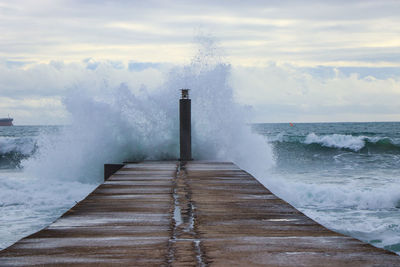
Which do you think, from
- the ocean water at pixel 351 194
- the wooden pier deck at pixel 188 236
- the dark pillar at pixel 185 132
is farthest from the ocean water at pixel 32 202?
the ocean water at pixel 351 194

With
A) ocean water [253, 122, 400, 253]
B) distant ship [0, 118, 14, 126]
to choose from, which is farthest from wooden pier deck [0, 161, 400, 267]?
distant ship [0, 118, 14, 126]

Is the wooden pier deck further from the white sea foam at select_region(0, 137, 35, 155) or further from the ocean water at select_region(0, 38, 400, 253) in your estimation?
the white sea foam at select_region(0, 137, 35, 155)

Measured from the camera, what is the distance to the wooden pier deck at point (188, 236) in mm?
2984

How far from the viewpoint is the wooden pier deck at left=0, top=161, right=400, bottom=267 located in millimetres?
2984

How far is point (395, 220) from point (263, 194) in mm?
4351

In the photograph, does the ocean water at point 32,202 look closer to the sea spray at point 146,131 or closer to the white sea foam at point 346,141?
the sea spray at point 146,131

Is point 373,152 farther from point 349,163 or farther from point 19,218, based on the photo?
point 19,218

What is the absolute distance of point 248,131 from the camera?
47.3 feet

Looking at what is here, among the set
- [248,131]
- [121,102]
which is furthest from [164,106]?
[248,131]

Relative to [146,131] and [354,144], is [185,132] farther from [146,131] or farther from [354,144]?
[354,144]

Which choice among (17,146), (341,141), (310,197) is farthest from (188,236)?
(17,146)

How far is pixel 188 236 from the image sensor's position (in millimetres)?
3633

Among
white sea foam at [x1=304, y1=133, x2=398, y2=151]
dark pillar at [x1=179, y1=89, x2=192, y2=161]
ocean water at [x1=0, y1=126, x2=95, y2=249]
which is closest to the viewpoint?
ocean water at [x1=0, y1=126, x2=95, y2=249]

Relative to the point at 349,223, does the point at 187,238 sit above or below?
above
